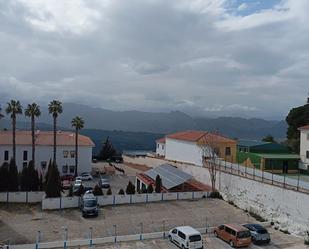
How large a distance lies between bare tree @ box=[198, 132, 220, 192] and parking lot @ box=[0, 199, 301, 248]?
4.04 metres

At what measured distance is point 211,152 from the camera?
49.2m

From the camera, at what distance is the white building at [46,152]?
59.1m

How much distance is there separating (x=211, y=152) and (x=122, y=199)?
14.8 m

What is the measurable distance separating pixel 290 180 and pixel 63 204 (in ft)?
67.6

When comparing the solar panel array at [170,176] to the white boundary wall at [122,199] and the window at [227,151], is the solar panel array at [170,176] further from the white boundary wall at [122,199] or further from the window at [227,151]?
the window at [227,151]

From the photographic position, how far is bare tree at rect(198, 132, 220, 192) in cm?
4428

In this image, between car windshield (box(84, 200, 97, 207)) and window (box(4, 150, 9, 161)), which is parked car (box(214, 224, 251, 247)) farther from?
window (box(4, 150, 9, 161))

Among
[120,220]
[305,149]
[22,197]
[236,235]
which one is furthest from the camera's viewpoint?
[305,149]

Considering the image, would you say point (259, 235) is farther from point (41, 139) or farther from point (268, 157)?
point (41, 139)

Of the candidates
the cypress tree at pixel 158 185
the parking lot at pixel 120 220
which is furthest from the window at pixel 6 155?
the cypress tree at pixel 158 185

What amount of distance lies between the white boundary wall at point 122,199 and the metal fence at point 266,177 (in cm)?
382

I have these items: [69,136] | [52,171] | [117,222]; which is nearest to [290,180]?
[117,222]

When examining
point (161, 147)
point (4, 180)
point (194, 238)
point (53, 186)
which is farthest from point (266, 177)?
point (161, 147)

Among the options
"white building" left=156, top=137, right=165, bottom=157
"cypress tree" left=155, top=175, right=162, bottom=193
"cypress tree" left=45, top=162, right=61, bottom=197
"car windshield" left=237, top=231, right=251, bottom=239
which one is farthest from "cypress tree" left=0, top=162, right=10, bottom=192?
"white building" left=156, top=137, right=165, bottom=157
